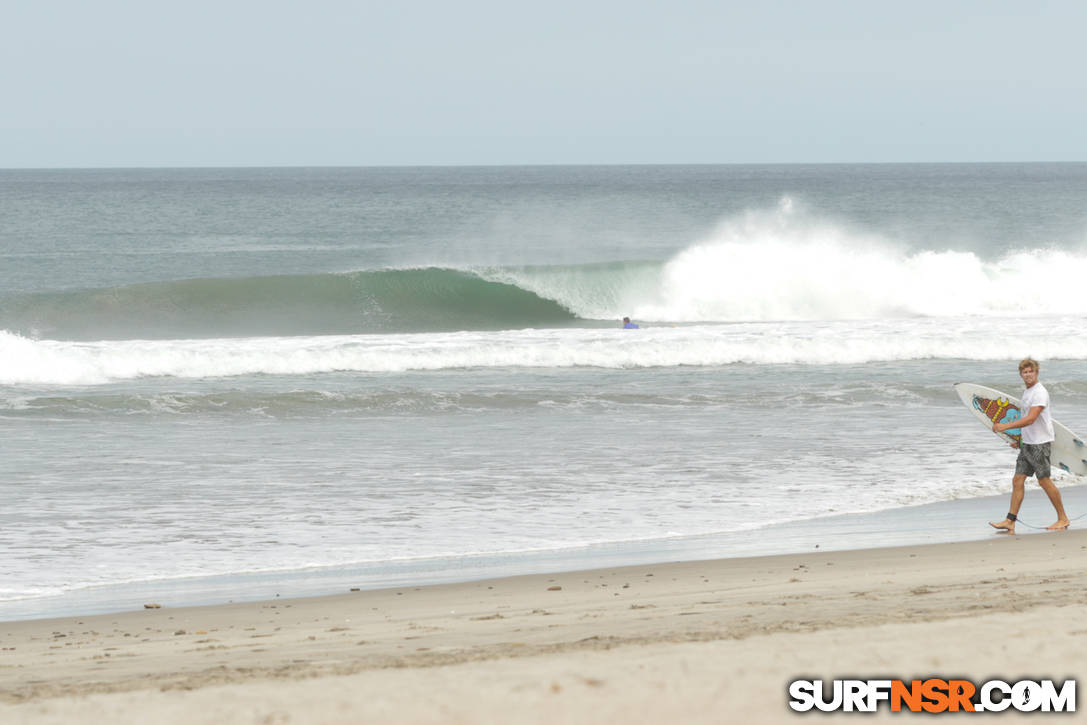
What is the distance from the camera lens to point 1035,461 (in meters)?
8.46

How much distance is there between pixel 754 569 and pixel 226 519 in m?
4.00

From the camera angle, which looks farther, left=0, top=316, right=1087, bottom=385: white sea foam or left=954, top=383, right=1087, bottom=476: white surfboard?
left=0, top=316, right=1087, bottom=385: white sea foam

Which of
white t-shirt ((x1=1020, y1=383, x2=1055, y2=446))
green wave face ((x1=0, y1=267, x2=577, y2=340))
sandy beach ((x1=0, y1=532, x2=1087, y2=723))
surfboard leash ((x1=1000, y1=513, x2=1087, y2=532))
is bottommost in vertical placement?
green wave face ((x1=0, y1=267, x2=577, y2=340))

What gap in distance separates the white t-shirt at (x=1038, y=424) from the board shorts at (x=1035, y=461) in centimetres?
3

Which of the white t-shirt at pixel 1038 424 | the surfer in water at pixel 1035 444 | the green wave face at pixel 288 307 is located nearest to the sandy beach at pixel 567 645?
the surfer in water at pixel 1035 444

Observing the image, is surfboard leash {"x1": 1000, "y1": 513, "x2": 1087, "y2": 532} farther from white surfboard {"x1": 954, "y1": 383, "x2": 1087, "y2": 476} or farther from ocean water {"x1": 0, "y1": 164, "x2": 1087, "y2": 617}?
ocean water {"x1": 0, "y1": 164, "x2": 1087, "y2": 617}

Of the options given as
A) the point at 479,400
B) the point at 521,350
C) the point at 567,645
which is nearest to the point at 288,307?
the point at 521,350

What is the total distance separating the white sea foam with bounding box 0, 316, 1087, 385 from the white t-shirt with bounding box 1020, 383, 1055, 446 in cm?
1148

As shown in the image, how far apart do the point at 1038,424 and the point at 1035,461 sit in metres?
0.26

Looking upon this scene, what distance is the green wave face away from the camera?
27.5m

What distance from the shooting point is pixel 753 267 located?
3108cm

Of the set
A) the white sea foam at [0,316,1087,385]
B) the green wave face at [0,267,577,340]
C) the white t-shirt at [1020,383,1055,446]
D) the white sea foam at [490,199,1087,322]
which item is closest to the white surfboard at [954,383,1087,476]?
the white t-shirt at [1020,383,1055,446]

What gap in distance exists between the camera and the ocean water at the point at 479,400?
853 centimetres

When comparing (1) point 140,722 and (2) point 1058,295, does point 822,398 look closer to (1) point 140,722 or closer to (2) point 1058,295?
(1) point 140,722
